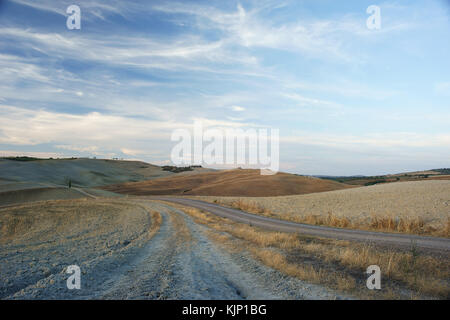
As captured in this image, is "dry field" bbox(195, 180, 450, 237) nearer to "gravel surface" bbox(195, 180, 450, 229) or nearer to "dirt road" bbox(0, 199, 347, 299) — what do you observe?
"gravel surface" bbox(195, 180, 450, 229)

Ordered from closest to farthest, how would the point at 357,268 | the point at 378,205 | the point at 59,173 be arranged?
the point at 357,268 → the point at 378,205 → the point at 59,173

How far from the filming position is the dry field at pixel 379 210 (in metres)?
21.3

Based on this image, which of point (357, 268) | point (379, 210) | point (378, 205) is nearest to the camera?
point (357, 268)

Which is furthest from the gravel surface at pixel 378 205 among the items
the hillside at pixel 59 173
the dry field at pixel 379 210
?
the hillside at pixel 59 173

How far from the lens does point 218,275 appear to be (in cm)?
894

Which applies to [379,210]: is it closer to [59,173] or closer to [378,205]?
[378,205]

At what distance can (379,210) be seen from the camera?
3120 centimetres

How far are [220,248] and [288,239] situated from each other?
12.2 ft

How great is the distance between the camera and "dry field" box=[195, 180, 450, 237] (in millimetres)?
21266

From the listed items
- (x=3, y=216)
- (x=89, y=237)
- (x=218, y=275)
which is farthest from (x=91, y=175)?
(x=218, y=275)

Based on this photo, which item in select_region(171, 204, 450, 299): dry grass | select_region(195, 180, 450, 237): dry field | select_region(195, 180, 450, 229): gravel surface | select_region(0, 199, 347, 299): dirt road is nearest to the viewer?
select_region(0, 199, 347, 299): dirt road

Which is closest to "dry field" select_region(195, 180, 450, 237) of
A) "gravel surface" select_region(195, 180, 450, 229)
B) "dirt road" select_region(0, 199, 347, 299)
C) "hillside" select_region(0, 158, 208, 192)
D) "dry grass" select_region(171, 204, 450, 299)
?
"gravel surface" select_region(195, 180, 450, 229)

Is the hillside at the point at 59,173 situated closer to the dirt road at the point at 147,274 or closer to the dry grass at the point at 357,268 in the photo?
the dirt road at the point at 147,274

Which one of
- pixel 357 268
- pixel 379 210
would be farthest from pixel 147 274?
pixel 379 210
